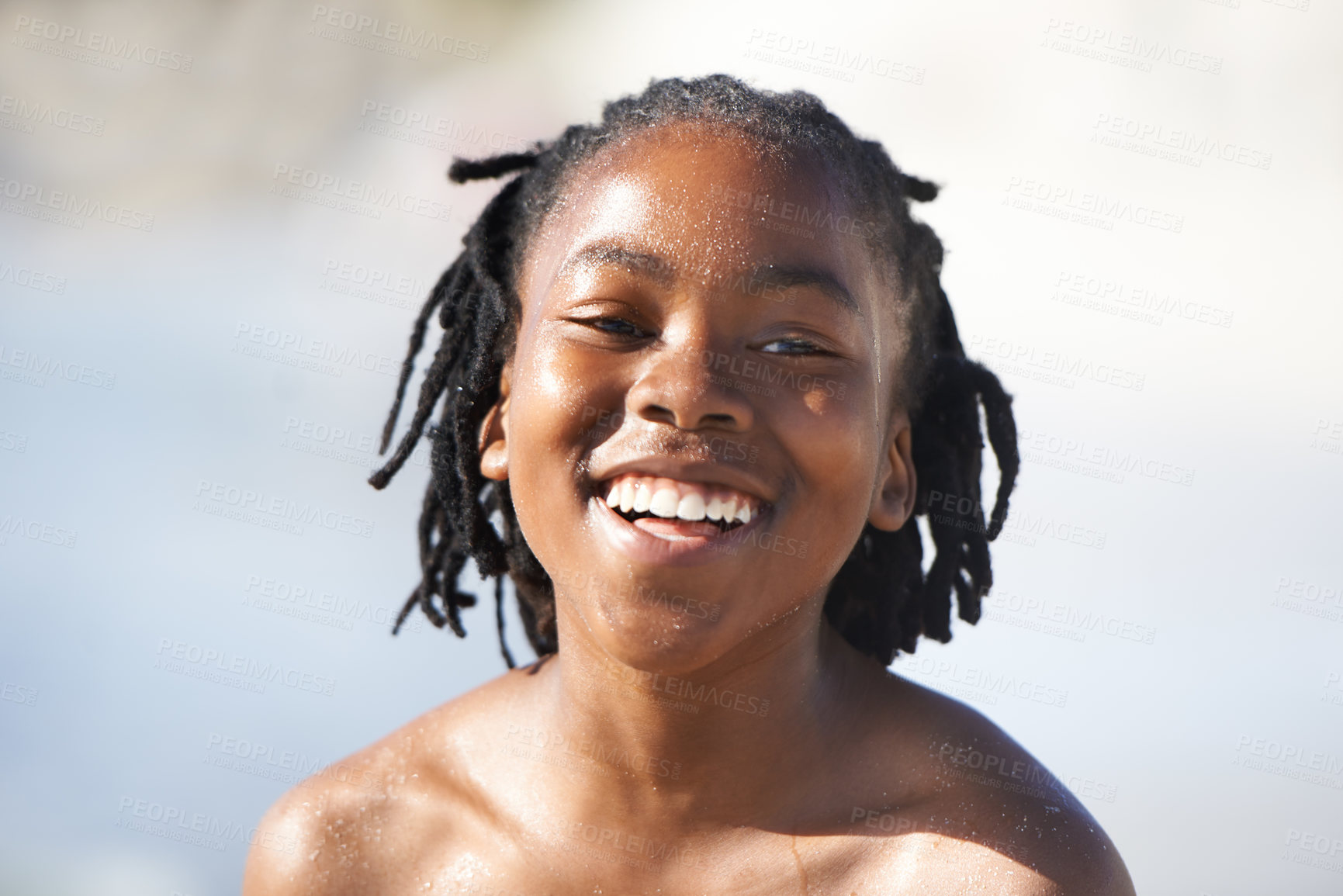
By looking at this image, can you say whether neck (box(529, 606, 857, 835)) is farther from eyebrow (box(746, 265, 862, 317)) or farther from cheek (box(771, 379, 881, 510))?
eyebrow (box(746, 265, 862, 317))

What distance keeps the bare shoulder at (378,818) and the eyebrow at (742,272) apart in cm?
73

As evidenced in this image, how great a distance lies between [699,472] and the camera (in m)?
1.60

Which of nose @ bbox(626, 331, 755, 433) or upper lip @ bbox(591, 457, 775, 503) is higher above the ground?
nose @ bbox(626, 331, 755, 433)

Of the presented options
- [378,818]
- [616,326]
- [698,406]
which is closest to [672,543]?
[698,406]

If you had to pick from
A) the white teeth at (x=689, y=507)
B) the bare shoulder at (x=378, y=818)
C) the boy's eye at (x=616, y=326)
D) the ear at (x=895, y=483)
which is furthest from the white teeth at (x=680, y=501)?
the bare shoulder at (x=378, y=818)

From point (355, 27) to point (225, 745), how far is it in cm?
357

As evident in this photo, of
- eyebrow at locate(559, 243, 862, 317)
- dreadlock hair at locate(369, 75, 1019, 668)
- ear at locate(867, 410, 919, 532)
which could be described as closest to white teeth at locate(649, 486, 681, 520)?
eyebrow at locate(559, 243, 862, 317)

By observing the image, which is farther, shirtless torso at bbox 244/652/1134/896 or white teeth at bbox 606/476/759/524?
shirtless torso at bbox 244/652/1134/896

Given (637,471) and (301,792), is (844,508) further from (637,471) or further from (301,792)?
(301,792)

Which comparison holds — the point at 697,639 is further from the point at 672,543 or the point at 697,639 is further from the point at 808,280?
the point at 808,280

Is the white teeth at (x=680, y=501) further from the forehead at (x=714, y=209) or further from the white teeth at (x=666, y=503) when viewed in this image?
the forehead at (x=714, y=209)

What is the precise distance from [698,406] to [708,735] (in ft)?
1.63

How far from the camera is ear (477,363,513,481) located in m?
1.96

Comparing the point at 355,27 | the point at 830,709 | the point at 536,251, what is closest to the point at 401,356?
the point at 355,27
